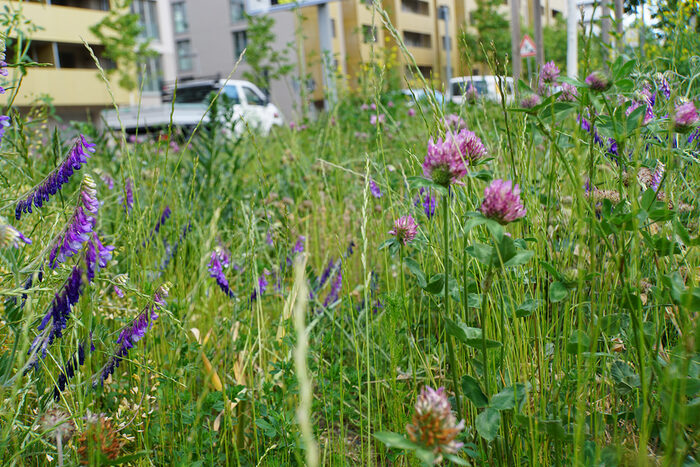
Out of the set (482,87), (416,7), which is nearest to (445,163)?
(482,87)

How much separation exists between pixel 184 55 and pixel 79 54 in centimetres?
890

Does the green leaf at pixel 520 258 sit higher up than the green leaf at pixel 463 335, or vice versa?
the green leaf at pixel 520 258

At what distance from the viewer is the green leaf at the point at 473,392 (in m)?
0.85

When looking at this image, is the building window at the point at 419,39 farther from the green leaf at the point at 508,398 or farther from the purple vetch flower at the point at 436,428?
the purple vetch flower at the point at 436,428

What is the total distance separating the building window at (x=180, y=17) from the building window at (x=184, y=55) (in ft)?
2.41

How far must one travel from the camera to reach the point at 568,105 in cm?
102

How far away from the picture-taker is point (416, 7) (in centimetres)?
3878

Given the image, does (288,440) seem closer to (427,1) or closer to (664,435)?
(664,435)

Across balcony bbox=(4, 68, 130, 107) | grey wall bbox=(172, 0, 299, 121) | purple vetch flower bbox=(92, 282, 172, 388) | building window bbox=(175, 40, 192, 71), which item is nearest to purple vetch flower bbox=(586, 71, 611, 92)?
purple vetch flower bbox=(92, 282, 172, 388)

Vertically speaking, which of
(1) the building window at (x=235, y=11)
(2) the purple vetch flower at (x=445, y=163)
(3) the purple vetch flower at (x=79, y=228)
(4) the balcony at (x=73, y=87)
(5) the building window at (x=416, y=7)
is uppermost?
(5) the building window at (x=416, y=7)

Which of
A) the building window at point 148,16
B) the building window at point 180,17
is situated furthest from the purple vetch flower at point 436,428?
the building window at point 180,17

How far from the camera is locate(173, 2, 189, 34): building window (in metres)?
33.4

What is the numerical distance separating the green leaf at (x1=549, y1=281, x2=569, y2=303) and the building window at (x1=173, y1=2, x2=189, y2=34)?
36.2m

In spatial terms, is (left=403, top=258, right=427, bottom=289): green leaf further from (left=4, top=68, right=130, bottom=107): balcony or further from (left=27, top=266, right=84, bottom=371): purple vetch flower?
(left=4, top=68, right=130, bottom=107): balcony
